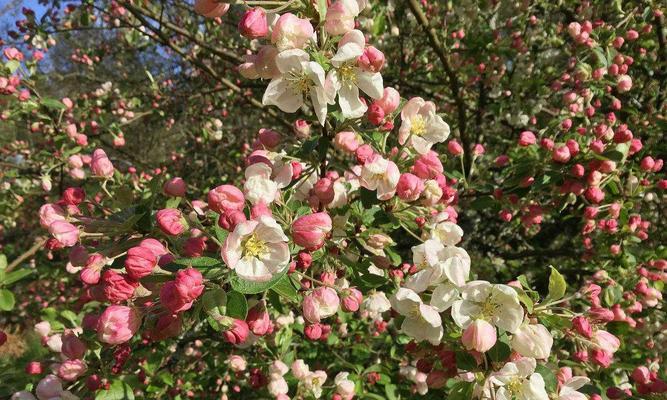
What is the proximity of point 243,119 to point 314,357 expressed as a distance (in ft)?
13.6

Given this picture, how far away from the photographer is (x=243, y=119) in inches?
237

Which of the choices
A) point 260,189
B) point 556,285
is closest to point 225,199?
point 260,189

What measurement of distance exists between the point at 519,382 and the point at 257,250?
629 millimetres

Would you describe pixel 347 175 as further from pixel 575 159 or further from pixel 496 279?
pixel 496 279

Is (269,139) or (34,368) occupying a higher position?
(269,139)

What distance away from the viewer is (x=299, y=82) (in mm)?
1093

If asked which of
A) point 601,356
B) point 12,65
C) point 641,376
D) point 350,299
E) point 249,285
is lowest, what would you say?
point 641,376

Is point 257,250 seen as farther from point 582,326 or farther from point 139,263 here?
point 582,326

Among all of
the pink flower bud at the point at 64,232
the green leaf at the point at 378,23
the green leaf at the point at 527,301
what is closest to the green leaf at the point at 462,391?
the green leaf at the point at 527,301

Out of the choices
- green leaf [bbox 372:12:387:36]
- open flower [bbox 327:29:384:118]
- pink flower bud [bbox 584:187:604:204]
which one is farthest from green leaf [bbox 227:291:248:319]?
green leaf [bbox 372:12:387:36]

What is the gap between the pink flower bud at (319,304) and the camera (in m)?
1.17

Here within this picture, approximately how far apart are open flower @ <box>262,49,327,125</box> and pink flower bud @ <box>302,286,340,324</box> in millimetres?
429

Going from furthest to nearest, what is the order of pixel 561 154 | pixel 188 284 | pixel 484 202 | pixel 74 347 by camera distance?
1. pixel 484 202
2. pixel 561 154
3. pixel 74 347
4. pixel 188 284

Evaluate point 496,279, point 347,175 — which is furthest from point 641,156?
point 347,175
